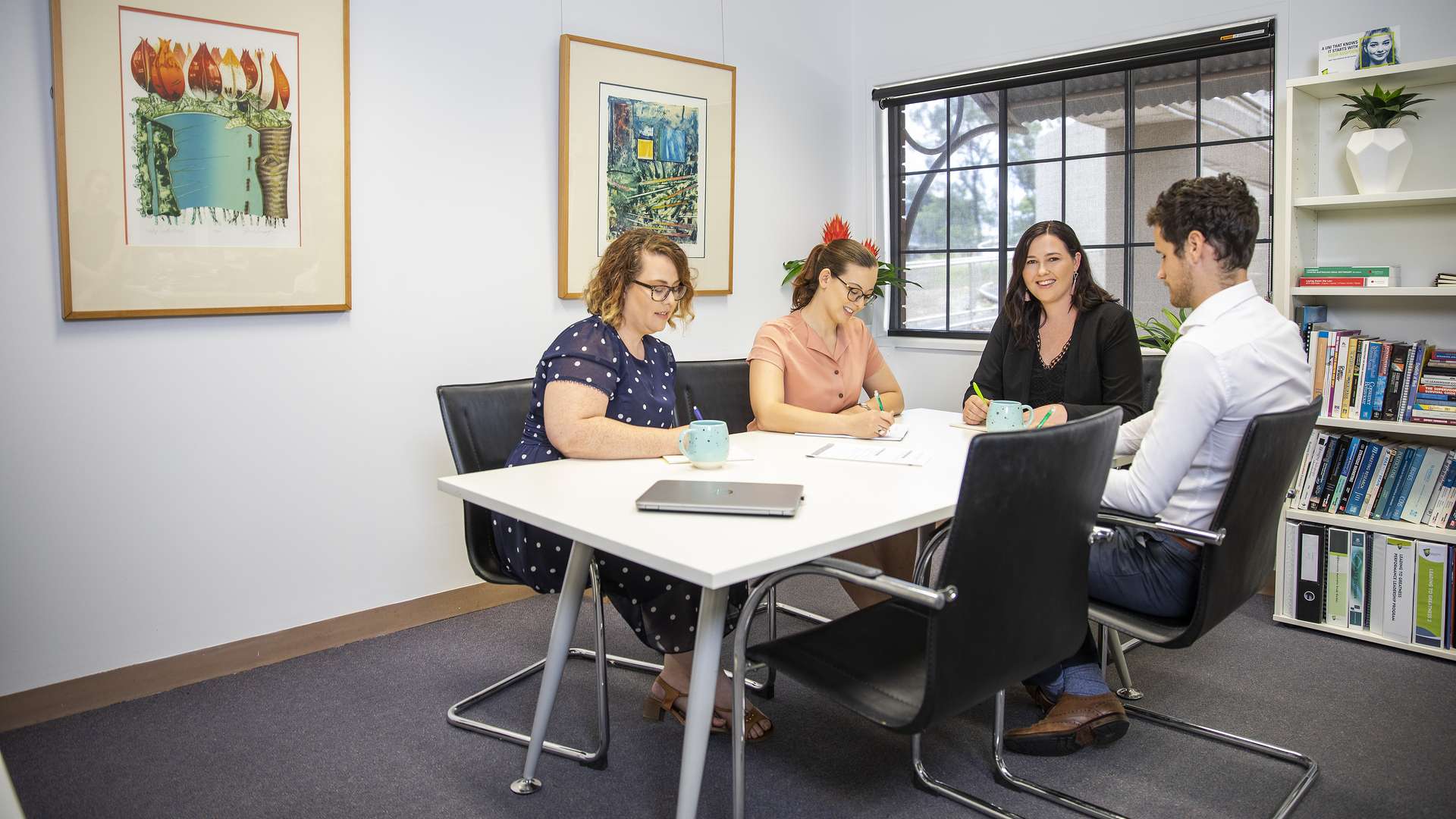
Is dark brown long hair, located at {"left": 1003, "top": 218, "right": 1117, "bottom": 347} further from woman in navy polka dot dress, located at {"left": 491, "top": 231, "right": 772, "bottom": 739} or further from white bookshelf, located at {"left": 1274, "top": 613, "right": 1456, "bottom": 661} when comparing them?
white bookshelf, located at {"left": 1274, "top": 613, "right": 1456, "bottom": 661}

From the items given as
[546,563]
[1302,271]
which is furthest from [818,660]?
[1302,271]

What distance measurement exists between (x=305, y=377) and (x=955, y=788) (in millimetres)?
2040

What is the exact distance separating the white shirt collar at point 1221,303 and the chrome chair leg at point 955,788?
32.4 inches

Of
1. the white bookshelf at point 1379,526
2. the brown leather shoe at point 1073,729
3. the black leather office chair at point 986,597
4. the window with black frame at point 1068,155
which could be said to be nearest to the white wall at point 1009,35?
the window with black frame at point 1068,155

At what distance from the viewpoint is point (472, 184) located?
3.17 m

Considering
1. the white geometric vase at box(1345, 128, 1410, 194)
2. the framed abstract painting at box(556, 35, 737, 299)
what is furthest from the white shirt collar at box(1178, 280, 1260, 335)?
the framed abstract painting at box(556, 35, 737, 299)

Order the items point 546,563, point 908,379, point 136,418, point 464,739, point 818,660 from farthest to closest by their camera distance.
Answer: point 908,379, point 136,418, point 464,739, point 546,563, point 818,660

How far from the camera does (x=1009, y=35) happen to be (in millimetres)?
3955

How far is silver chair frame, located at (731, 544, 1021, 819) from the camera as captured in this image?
4.61 ft

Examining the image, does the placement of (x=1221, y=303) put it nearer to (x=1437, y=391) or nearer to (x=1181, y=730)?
(x=1181, y=730)

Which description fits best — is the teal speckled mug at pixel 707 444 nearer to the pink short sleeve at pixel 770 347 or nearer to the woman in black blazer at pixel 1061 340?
the pink short sleeve at pixel 770 347

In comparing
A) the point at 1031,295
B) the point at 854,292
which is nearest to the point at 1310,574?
the point at 1031,295

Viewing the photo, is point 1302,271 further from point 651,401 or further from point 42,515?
point 42,515

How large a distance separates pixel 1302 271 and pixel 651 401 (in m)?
2.16
